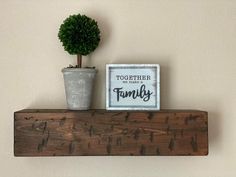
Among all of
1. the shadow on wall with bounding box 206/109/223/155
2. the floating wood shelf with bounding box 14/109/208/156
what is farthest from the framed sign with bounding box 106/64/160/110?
the shadow on wall with bounding box 206/109/223/155

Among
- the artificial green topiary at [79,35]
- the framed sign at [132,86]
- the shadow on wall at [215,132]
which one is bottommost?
the shadow on wall at [215,132]

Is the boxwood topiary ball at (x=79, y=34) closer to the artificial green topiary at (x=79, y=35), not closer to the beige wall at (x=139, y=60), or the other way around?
the artificial green topiary at (x=79, y=35)

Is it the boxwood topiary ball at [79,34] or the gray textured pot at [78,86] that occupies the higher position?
the boxwood topiary ball at [79,34]

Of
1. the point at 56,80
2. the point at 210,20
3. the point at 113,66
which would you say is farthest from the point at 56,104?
the point at 210,20

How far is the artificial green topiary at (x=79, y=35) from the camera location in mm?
968

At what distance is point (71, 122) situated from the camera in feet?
3.14

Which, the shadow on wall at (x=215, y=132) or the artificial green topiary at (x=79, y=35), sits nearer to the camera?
the artificial green topiary at (x=79, y=35)

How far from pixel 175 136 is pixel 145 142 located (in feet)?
0.32

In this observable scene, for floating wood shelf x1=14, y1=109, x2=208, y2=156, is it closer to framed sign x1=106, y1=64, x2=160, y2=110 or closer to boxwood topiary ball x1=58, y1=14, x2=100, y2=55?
framed sign x1=106, y1=64, x2=160, y2=110

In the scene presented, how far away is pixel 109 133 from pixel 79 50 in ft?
0.93

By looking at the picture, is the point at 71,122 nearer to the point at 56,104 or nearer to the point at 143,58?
the point at 56,104

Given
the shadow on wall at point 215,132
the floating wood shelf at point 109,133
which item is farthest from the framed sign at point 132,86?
the shadow on wall at point 215,132

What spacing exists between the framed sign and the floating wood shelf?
0.04m

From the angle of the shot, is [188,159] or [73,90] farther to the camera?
[188,159]
